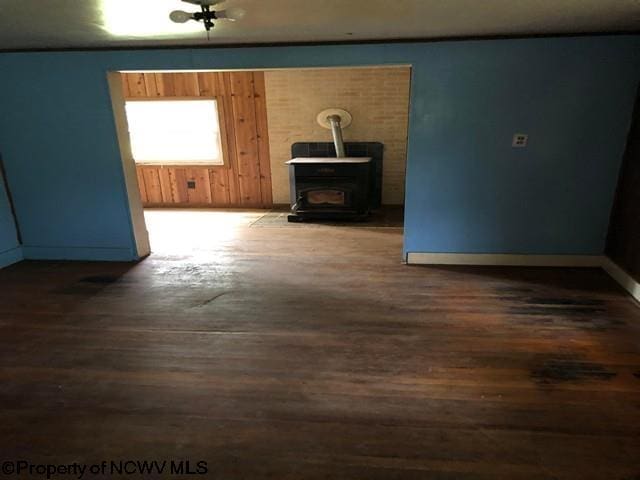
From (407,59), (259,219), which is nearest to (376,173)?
(259,219)

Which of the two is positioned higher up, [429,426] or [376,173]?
[376,173]

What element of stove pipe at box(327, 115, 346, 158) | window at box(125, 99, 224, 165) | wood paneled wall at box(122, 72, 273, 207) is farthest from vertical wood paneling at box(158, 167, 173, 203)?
stove pipe at box(327, 115, 346, 158)

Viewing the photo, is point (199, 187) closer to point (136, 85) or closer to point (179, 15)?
point (136, 85)

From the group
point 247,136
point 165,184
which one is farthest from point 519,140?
point 165,184

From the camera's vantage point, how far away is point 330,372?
7.99 feet

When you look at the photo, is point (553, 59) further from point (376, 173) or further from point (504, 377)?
point (376, 173)

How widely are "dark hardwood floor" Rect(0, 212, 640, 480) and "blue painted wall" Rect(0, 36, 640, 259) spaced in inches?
20.2

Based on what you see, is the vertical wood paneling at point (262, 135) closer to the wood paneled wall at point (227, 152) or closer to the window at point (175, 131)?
the wood paneled wall at point (227, 152)

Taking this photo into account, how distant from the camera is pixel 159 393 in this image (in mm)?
2297

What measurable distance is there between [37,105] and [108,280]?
192 centimetres

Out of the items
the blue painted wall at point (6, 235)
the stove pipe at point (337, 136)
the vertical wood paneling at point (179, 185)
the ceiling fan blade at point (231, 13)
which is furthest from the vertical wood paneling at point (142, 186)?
the ceiling fan blade at point (231, 13)

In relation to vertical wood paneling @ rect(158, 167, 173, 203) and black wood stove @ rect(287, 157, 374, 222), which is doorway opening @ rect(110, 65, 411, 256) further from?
black wood stove @ rect(287, 157, 374, 222)

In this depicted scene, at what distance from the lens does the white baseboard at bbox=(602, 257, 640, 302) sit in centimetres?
328

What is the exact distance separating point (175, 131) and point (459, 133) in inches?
194
